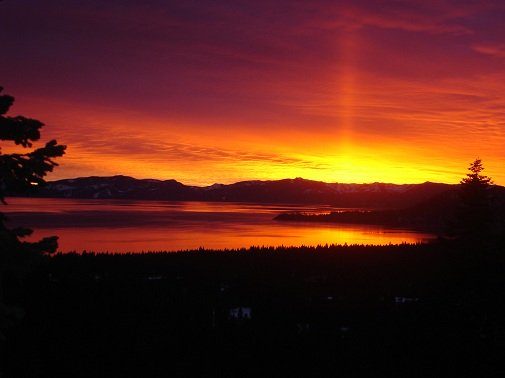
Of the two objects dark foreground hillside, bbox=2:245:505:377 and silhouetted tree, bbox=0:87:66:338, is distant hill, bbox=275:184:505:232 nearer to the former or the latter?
dark foreground hillside, bbox=2:245:505:377

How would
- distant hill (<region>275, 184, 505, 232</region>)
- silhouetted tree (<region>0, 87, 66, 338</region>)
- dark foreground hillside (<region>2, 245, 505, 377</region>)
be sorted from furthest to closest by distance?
distant hill (<region>275, 184, 505, 232</region>), dark foreground hillside (<region>2, 245, 505, 377</region>), silhouetted tree (<region>0, 87, 66, 338</region>)

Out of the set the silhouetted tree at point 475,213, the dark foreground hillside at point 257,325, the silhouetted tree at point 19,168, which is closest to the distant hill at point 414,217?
the dark foreground hillside at point 257,325

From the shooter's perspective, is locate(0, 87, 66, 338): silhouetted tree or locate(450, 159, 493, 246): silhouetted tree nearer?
locate(0, 87, 66, 338): silhouetted tree

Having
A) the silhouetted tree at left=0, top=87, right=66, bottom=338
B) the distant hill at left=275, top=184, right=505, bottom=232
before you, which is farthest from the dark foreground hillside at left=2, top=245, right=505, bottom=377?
the distant hill at left=275, top=184, right=505, bottom=232

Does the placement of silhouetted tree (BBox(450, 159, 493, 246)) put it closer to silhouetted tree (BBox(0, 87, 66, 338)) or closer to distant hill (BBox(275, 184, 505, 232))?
silhouetted tree (BBox(0, 87, 66, 338))

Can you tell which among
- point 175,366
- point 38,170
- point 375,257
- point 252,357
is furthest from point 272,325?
point 375,257

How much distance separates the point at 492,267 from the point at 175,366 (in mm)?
11407

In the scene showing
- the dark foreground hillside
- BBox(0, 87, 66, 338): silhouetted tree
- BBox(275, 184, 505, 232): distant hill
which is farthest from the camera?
BBox(275, 184, 505, 232): distant hill

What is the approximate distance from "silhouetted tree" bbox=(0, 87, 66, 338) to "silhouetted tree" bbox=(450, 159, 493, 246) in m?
16.0

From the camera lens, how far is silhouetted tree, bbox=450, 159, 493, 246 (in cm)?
1847

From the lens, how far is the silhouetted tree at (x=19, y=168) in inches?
228

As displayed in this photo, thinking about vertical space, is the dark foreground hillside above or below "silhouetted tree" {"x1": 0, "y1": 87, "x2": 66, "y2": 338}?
below

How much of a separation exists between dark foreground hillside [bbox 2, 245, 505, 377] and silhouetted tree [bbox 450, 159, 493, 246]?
0.76 metres

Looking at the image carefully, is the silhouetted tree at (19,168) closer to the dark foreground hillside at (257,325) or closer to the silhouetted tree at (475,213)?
the dark foreground hillside at (257,325)
